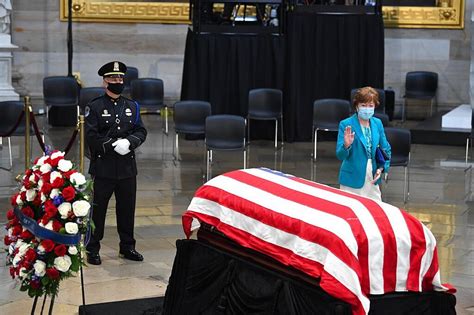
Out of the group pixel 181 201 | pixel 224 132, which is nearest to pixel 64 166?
pixel 181 201

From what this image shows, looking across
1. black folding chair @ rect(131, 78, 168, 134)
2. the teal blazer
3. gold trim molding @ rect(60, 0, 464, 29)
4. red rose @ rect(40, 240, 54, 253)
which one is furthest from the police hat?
gold trim molding @ rect(60, 0, 464, 29)

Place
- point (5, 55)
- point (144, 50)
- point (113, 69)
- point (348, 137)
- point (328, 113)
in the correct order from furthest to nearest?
point (144, 50)
point (5, 55)
point (328, 113)
point (113, 69)
point (348, 137)

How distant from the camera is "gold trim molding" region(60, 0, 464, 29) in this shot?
63.0 ft

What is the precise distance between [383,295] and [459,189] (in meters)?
7.55

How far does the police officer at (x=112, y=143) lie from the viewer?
356 inches

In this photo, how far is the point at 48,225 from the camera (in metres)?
6.61

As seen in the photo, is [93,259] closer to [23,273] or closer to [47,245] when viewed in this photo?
[23,273]

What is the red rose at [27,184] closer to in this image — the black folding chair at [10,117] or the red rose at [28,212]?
the red rose at [28,212]

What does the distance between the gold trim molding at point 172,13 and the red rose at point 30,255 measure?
13039 mm

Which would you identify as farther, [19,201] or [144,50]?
[144,50]

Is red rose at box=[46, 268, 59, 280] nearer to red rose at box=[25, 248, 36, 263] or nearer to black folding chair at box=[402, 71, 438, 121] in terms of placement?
red rose at box=[25, 248, 36, 263]

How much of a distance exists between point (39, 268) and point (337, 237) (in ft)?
6.57

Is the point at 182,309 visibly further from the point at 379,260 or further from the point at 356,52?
the point at 356,52

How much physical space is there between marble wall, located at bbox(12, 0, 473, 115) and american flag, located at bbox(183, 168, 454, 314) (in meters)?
13.0
